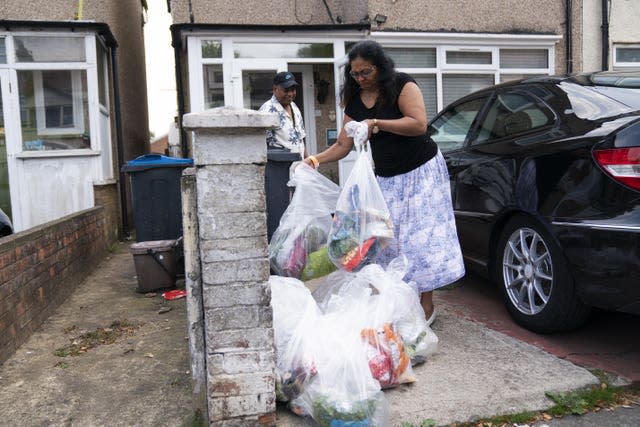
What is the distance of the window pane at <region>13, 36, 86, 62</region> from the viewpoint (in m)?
7.11

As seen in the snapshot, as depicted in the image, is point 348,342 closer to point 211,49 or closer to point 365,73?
point 365,73

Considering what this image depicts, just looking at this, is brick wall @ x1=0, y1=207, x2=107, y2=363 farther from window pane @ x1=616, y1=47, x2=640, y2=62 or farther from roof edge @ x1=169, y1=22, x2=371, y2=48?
window pane @ x1=616, y1=47, x2=640, y2=62

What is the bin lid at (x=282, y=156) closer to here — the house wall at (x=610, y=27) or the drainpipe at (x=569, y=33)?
the drainpipe at (x=569, y=33)

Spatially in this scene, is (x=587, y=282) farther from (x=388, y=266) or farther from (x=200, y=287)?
(x=200, y=287)

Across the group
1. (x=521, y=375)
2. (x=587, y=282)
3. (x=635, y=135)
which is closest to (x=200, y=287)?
(x=521, y=375)

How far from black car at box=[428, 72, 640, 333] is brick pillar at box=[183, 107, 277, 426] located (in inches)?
63.0

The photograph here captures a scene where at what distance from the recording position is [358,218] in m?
2.93

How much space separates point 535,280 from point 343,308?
4.18ft

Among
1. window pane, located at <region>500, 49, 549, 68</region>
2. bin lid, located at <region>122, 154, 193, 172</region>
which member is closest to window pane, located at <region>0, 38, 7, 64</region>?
bin lid, located at <region>122, 154, 193, 172</region>

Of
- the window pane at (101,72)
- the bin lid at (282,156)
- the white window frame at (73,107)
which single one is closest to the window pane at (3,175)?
the white window frame at (73,107)

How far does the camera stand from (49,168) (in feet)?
23.4

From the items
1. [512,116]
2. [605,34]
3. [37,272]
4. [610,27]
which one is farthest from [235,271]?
[610,27]

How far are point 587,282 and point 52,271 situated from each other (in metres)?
3.73

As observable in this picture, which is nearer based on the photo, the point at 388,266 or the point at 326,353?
the point at 326,353
